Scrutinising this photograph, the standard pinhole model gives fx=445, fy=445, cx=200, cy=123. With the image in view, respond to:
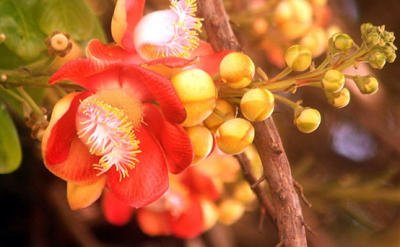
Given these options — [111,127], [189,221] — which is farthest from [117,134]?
[189,221]

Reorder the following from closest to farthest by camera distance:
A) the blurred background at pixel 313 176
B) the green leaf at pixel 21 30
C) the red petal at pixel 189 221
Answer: the green leaf at pixel 21 30 → the red petal at pixel 189 221 → the blurred background at pixel 313 176

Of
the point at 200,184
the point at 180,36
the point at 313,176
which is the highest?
the point at 180,36

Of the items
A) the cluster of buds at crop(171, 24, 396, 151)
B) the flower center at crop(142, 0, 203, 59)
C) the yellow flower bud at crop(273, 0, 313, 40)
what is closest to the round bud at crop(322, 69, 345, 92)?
the cluster of buds at crop(171, 24, 396, 151)

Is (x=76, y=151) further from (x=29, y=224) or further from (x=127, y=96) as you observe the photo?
(x=29, y=224)

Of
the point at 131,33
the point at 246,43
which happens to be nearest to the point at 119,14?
the point at 131,33

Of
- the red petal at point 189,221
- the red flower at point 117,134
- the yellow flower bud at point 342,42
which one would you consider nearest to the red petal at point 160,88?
the red flower at point 117,134

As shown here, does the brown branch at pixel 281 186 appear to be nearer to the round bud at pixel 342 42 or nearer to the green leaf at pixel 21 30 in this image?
the round bud at pixel 342 42

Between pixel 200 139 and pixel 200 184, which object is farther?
pixel 200 184

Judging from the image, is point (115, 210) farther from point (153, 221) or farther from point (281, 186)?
point (281, 186)
